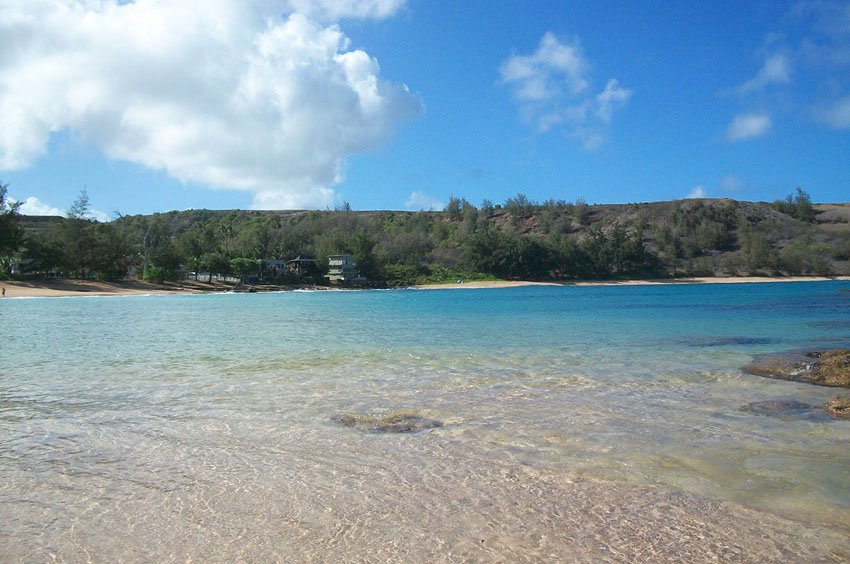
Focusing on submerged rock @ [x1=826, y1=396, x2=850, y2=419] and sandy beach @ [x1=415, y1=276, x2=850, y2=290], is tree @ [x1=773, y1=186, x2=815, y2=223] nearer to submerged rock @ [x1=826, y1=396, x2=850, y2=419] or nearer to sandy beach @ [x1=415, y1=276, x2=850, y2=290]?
sandy beach @ [x1=415, y1=276, x2=850, y2=290]

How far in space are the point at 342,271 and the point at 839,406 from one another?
94265 mm

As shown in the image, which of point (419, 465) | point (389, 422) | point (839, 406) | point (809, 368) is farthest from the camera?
point (809, 368)

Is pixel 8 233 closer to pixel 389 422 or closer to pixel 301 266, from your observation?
pixel 301 266

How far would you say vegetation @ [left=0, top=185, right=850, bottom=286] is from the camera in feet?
253

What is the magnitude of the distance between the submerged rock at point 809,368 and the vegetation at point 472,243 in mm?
73924

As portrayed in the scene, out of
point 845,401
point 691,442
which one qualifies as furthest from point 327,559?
point 845,401

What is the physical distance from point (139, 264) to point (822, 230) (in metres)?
143

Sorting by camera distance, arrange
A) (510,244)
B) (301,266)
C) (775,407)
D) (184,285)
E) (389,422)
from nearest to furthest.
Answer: (389,422), (775,407), (184,285), (301,266), (510,244)

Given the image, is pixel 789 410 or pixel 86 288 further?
pixel 86 288

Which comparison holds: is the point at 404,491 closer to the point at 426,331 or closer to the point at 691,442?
the point at 691,442

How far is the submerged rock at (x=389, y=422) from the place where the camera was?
748cm

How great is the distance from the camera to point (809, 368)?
11789mm

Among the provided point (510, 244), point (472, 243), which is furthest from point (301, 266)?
point (510, 244)

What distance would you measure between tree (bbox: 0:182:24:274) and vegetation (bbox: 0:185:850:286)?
0.47ft
